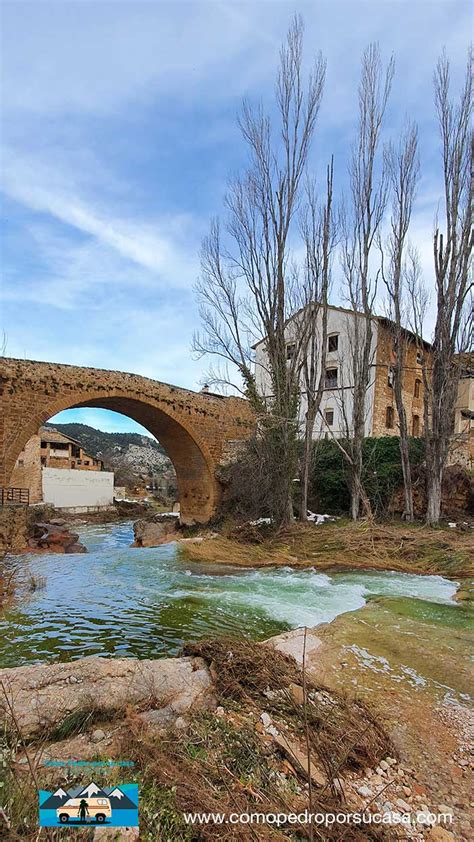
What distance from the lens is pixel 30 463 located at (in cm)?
2558

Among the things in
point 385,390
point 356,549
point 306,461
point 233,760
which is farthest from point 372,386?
point 233,760

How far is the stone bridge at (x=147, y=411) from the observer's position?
11.6m

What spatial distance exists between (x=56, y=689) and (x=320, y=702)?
1731 mm

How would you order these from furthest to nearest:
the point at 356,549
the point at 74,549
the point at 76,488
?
the point at 76,488 → the point at 74,549 → the point at 356,549

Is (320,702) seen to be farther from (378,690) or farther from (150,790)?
(150,790)

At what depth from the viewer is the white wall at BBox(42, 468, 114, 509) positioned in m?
27.6

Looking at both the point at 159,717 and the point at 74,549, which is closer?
the point at 159,717

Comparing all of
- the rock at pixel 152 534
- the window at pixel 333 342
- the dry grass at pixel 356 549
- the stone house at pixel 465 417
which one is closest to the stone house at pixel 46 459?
the rock at pixel 152 534

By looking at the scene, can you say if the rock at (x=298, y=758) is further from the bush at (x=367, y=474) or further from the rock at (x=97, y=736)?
the bush at (x=367, y=474)

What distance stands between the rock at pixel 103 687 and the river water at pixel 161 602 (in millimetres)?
1167

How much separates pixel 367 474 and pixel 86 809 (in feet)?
44.6

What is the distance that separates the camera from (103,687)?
288 centimetres

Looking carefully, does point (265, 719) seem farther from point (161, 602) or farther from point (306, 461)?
point (306, 461)

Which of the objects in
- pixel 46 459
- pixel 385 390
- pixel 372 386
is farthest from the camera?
pixel 46 459
